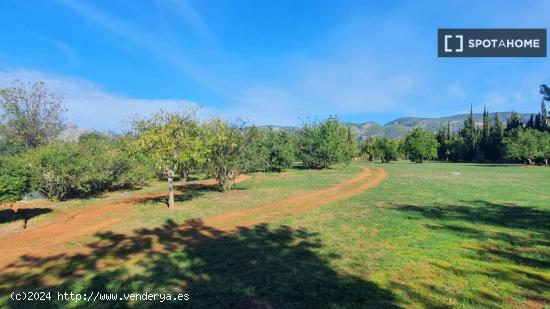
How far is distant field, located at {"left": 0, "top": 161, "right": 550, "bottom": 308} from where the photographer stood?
6.34 metres

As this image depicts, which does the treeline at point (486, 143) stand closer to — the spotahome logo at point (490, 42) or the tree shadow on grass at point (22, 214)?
the spotahome logo at point (490, 42)

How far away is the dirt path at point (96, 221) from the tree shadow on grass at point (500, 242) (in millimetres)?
5735

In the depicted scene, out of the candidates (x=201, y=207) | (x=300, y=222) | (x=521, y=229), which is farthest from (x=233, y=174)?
(x=521, y=229)

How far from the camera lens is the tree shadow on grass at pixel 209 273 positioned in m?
6.23

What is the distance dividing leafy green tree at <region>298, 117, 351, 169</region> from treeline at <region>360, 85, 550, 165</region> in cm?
3626

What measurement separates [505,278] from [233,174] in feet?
64.2

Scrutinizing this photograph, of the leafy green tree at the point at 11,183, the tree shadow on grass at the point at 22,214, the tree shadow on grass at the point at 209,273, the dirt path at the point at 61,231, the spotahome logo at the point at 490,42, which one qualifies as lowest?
the tree shadow on grass at the point at 22,214

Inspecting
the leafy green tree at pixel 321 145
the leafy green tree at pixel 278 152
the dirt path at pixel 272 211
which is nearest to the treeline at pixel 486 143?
the leafy green tree at pixel 321 145

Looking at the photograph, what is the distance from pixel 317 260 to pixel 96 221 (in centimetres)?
1134

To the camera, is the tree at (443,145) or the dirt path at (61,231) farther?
the tree at (443,145)

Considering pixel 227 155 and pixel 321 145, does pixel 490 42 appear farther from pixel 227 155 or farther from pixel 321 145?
pixel 321 145

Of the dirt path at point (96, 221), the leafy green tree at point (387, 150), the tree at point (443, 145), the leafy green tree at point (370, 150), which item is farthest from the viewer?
the leafy green tree at point (370, 150)

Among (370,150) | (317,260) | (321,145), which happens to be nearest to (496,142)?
(370,150)

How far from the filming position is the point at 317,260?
8.38 metres
